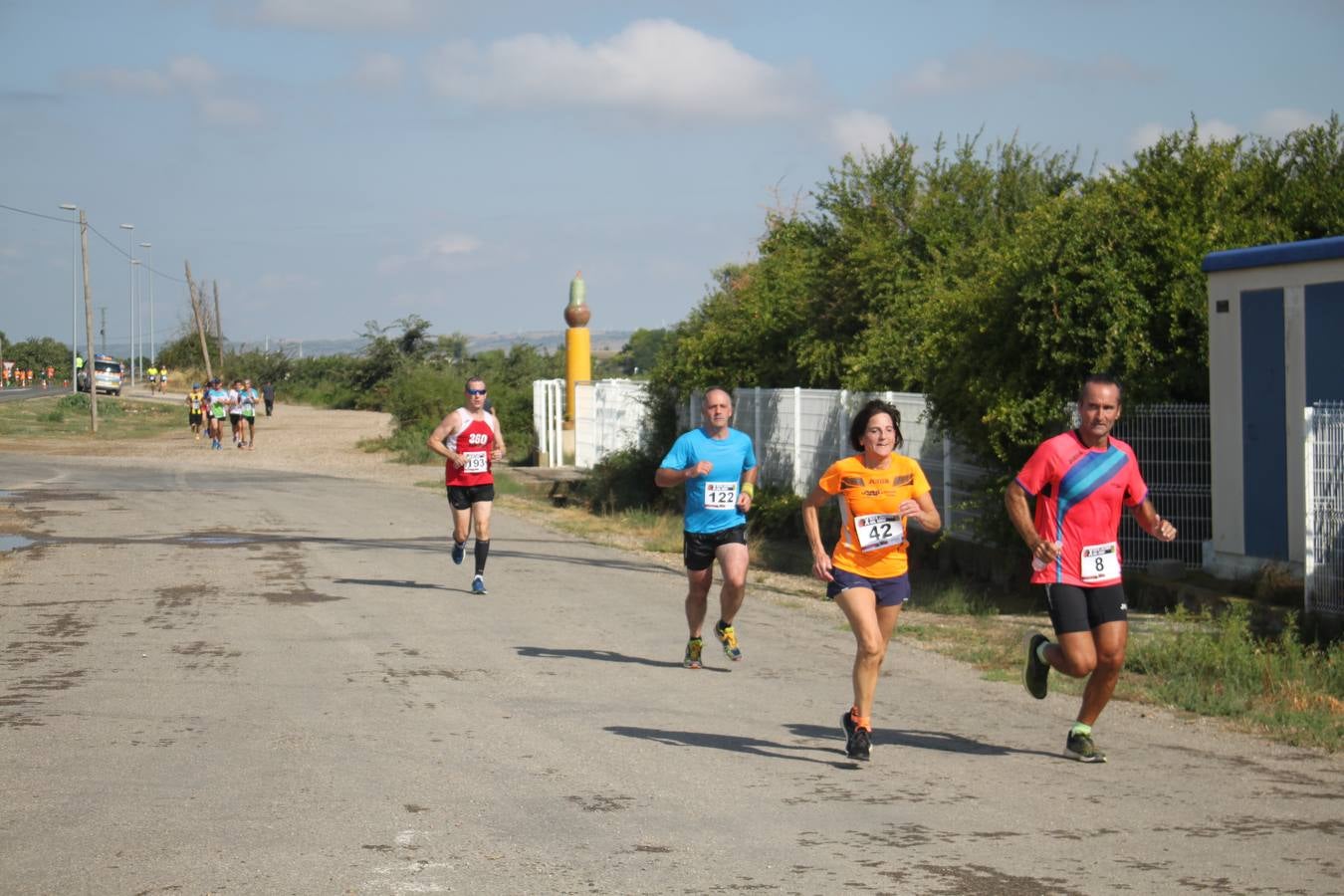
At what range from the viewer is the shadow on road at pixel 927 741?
786cm

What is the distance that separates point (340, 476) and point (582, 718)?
25287 millimetres

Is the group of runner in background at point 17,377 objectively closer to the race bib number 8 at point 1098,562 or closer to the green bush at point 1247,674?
the green bush at point 1247,674

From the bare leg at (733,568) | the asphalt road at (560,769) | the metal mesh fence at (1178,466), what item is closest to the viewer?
the asphalt road at (560,769)

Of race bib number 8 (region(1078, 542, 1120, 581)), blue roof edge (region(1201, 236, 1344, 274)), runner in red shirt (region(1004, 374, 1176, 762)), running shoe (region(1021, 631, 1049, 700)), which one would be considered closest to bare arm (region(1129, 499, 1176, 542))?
runner in red shirt (region(1004, 374, 1176, 762))

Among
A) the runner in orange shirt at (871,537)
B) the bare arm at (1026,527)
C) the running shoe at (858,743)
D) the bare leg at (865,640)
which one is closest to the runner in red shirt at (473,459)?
the runner in orange shirt at (871,537)

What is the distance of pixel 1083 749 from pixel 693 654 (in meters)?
3.45

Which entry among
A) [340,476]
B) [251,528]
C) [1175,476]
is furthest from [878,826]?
[340,476]

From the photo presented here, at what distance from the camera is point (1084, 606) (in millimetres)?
7332

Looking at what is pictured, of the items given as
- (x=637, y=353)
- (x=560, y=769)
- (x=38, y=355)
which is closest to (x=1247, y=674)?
(x=560, y=769)

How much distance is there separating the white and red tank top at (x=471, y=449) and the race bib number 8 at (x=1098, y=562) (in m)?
8.21

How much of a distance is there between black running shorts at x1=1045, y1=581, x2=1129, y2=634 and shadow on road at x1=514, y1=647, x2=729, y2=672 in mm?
3605

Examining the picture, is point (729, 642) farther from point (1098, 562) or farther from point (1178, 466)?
point (1178, 466)

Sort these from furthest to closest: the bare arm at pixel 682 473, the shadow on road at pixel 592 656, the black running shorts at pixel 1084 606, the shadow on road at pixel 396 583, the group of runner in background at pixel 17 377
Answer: the group of runner in background at pixel 17 377 → the shadow on road at pixel 396 583 → the shadow on road at pixel 592 656 → the bare arm at pixel 682 473 → the black running shorts at pixel 1084 606

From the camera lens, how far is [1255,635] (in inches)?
446
